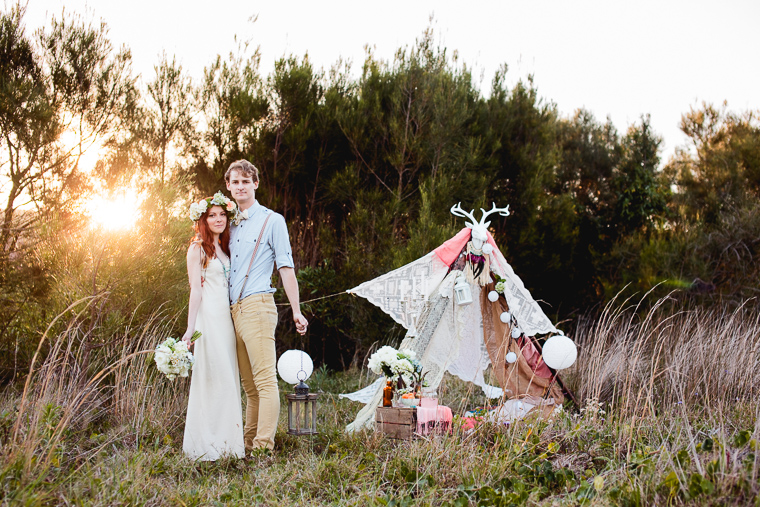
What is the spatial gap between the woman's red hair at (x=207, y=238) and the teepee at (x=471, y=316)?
3.59 feet

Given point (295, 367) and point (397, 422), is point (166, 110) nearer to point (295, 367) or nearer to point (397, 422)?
point (295, 367)

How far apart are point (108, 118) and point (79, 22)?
3.50ft

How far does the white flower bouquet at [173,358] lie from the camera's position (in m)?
3.23

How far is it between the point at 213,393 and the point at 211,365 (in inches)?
6.4

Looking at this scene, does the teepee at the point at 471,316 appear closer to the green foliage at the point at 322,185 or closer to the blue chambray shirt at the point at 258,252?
the blue chambray shirt at the point at 258,252

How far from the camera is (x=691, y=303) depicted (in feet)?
26.8

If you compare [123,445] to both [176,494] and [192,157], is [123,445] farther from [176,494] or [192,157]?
[192,157]

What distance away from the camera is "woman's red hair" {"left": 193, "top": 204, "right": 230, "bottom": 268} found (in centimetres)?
358

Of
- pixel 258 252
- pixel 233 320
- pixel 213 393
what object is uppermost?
pixel 258 252

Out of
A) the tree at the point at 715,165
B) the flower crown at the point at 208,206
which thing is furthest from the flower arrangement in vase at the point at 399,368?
the tree at the point at 715,165

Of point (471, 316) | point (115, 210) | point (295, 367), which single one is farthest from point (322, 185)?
point (295, 367)

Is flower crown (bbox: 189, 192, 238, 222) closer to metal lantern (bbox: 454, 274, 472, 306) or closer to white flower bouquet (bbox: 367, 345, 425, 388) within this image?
white flower bouquet (bbox: 367, 345, 425, 388)

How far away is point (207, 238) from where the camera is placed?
3.61 metres

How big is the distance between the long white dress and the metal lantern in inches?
71.0
